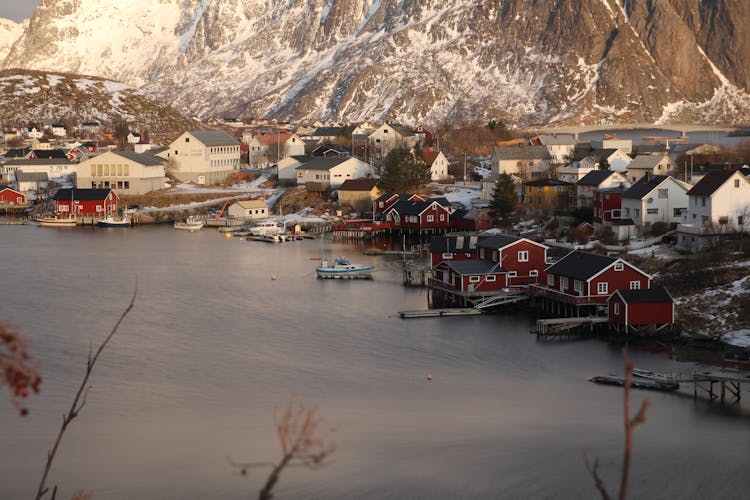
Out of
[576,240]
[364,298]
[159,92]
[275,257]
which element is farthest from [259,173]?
[159,92]

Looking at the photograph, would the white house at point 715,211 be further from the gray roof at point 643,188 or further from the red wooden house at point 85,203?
the red wooden house at point 85,203

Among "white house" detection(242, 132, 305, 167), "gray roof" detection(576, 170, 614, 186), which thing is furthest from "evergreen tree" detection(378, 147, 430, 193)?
"white house" detection(242, 132, 305, 167)

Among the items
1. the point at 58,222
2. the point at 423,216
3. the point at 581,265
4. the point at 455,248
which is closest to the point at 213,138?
the point at 58,222

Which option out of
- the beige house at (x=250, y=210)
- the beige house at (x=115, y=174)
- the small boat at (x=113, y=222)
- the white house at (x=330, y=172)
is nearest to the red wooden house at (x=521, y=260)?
the beige house at (x=250, y=210)

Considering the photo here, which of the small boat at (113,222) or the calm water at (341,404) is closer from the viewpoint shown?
the calm water at (341,404)

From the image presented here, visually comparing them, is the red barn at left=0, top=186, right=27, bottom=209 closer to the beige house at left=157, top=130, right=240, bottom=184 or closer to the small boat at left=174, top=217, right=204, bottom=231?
the beige house at left=157, top=130, right=240, bottom=184

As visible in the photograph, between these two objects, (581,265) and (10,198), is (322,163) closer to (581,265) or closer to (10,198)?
(10,198)
